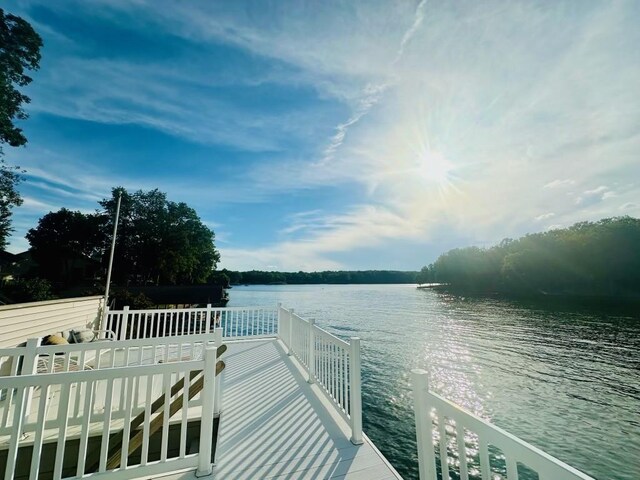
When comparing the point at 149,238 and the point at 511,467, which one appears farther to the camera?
the point at 149,238

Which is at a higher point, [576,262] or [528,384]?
[576,262]

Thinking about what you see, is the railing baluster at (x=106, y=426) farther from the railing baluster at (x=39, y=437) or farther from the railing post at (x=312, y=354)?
the railing post at (x=312, y=354)

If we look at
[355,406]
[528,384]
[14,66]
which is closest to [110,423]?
[355,406]

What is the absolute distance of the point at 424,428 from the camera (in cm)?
173

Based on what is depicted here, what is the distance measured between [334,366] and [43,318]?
19.5 feet

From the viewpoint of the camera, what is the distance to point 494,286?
185 ft

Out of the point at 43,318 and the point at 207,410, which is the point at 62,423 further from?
the point at 43,318

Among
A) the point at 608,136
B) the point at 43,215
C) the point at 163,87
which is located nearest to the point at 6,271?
the point at 43,215

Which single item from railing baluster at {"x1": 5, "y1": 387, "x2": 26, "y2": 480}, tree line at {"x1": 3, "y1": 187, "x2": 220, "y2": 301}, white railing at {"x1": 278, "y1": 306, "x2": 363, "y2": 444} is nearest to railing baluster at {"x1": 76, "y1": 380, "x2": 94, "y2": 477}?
railing baluster at {"x1": 5, "y1": 387, "x2": 26, "y2": 480}

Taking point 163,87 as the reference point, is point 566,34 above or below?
below

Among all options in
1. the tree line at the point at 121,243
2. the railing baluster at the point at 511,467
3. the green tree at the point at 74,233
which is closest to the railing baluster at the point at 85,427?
the railing baluster at the point at 511,467

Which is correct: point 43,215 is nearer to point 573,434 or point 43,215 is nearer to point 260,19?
point 260,19

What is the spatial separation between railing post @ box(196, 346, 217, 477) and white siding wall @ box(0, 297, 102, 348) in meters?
4.65

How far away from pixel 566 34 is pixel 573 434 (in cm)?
783
